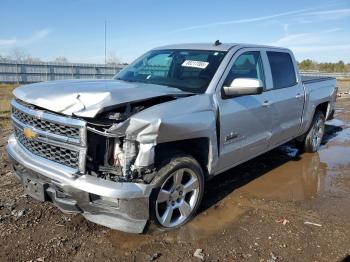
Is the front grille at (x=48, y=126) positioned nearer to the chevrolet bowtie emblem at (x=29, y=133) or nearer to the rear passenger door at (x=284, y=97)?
the chevrolet bowtie emblem at (x=29, y=133)

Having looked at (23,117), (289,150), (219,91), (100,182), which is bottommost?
(289,150)

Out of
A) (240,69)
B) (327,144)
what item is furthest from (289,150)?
(240,69)

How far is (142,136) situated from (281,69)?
3.33m

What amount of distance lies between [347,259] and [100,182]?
7.80 ft

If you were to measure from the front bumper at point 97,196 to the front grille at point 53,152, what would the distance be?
5cm

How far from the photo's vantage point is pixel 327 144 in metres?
8.03

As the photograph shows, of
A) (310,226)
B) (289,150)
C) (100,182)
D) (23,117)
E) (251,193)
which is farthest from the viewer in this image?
(289,150)

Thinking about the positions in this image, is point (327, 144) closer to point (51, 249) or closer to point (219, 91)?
point (219, 91)

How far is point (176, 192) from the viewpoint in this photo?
369 cm

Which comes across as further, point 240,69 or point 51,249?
point 240,69

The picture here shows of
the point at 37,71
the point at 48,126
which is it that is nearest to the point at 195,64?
the point at 48,126

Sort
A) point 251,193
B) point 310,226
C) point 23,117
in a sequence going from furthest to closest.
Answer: point 251,193 → point 310,226 → point 23,117

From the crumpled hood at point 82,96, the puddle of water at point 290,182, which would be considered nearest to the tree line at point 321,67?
the puddle of water at point 290,182

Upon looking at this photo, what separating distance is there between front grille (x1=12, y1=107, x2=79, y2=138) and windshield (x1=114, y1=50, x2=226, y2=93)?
1.47 metres
